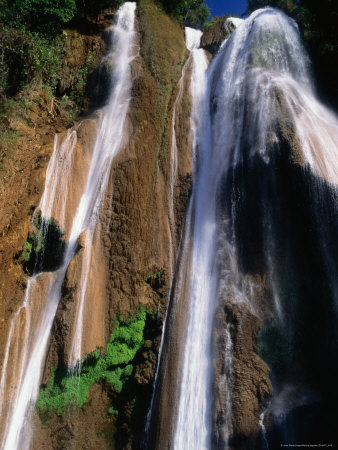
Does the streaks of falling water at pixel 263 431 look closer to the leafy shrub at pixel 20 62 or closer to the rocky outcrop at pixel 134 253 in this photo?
the rocky outcrop at pixel 134 253

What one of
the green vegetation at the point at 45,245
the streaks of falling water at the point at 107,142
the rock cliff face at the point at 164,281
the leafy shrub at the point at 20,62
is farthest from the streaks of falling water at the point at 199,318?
the leafy shrub at the point at 20,62

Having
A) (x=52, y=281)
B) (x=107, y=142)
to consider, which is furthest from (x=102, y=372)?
(x=107, y=142)

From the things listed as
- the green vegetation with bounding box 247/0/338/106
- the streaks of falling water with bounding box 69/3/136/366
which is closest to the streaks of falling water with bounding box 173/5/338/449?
the green vegetation with bounding box 247/0/338/106


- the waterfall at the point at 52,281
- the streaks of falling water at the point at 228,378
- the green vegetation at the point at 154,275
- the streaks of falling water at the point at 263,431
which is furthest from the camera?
the green vegetation at the point at 154,275

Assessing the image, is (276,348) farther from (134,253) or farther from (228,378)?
(134,253)

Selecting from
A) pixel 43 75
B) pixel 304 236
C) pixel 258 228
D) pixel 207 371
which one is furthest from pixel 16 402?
pixel 43 75

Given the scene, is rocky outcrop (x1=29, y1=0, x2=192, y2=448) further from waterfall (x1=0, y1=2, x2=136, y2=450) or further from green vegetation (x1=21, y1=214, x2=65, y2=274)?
green vegetation (x1=21, y1=214, x2=65, y2=274)
